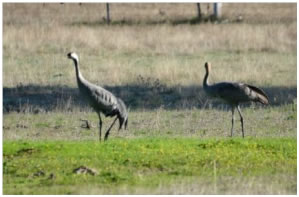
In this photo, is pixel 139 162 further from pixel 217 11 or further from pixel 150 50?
pixel 217 11

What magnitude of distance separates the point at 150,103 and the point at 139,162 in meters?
7.61

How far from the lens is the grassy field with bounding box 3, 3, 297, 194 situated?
1068 centimetres

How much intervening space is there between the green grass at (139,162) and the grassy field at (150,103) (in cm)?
1

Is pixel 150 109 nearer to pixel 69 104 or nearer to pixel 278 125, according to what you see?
pixel 69 104

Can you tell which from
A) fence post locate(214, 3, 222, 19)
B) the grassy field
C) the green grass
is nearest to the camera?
the green grass

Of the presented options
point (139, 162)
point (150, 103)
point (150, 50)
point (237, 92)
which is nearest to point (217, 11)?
point (150, 50)

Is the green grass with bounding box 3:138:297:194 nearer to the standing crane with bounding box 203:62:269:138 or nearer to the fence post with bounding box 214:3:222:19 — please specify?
the standing crane with bounding box 203:62:269:138

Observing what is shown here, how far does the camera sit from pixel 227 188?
33.1 ft

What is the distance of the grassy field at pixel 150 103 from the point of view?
35.1ft

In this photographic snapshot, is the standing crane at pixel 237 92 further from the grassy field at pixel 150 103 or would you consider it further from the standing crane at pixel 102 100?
the standing crane at pixel 102 100

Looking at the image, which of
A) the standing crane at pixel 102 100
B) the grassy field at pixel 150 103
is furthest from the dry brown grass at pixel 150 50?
the standing crane at pixel 102 100

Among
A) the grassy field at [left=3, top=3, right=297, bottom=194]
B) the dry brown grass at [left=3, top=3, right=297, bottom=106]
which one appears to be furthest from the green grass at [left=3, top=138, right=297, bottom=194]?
the dry brown grass at [left=3, top=3, right=297, bottom=106]

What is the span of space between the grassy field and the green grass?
13 millimetres

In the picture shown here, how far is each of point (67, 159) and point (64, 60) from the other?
13.3m
